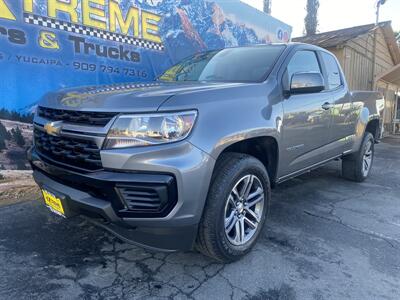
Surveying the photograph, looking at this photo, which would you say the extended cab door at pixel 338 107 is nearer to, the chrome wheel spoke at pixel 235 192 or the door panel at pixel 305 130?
the door panel at pixel 305 130

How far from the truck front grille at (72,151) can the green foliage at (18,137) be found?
2.21 metres

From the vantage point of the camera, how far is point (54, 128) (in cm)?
246

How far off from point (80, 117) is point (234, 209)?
1.38m

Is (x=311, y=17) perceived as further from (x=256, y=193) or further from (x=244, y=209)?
(x=244, y=209)

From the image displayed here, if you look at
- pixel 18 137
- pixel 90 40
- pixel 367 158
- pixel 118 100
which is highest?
pixel 90 40

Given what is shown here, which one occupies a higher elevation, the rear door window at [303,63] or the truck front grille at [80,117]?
the rear door window at [303,63]

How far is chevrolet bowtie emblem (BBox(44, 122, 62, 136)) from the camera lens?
8.02ft

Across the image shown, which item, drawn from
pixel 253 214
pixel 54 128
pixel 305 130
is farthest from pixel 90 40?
pixel 253 214

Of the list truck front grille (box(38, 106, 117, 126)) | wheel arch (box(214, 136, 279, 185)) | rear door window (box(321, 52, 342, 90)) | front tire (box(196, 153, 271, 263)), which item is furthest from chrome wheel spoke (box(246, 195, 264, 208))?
rear door window (box(321, 52, 342, 90))

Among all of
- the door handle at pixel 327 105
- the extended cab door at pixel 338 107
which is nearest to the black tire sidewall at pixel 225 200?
the door handle at pixel 327 105

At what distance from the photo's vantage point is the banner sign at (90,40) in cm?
443

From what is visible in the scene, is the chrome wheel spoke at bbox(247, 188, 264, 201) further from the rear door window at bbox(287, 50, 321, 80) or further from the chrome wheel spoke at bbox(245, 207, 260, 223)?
the rear door window at bbox(287, 50, 321, 80)

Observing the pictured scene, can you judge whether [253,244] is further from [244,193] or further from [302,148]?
[302,148]

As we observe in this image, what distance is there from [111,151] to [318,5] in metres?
28.0
